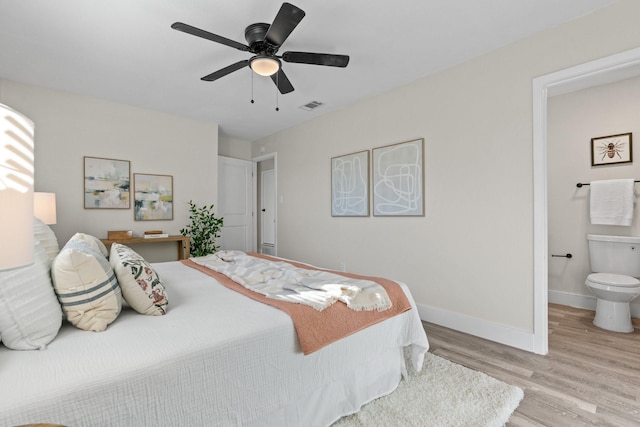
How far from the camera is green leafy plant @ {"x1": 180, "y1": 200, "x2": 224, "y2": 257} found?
4.43 m

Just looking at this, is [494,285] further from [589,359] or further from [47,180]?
[47,180]

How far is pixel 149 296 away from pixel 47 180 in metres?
3.18

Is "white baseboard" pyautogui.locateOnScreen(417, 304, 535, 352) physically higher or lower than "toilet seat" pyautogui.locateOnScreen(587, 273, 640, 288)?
lower

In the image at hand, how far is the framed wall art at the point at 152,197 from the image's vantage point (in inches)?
160

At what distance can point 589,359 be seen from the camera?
2246 mm

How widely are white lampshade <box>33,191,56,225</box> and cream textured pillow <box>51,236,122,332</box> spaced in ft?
7.42

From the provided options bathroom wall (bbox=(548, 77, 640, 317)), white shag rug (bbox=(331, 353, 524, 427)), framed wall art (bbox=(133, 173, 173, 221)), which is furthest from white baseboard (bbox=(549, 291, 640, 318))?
framed wall art (bbox=(133, 173, 173, 221))

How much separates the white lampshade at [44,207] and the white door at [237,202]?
2.38 meters

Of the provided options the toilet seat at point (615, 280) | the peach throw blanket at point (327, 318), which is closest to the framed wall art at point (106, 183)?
the peach throw blanket at point (327, 318)

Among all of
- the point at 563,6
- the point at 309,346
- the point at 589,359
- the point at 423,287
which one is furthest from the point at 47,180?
the point at 589,359

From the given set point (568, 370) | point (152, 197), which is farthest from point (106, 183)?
point (568, 370)

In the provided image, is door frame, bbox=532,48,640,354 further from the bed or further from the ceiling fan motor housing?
the ceiling fan motor housing

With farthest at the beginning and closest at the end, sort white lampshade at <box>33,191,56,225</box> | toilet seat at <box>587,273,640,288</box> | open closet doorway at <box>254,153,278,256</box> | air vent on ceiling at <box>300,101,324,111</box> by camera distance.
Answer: open closet doorway at <box>254,153,278,256</box> → air vent on ceiling at <box>300,101,324,111</box> → white lampshade at <box>33,191,56,225</box> → toilet seat at <box>587,273,640,288</box>

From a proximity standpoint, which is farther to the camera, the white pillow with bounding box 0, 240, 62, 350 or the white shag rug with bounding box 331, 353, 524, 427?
the white shag rug with bounding box 331, 353, 524, 427
